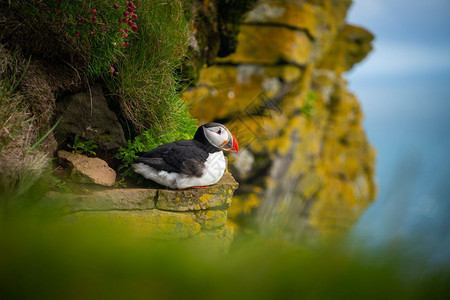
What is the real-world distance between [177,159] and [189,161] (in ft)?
0.37

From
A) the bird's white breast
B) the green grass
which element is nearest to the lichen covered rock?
the bird's white breast

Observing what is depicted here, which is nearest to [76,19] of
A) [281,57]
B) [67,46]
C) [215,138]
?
[67,46]

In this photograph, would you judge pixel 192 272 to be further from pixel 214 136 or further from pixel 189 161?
pixel 214 136

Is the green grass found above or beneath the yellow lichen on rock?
above

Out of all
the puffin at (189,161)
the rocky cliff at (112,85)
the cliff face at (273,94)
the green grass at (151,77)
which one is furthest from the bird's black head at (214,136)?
the cliff face at (273,94)

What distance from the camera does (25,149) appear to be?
11.1 ft

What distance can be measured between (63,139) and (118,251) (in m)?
3.23

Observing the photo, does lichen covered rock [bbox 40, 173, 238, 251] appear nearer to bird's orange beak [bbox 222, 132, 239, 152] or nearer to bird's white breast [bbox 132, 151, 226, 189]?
bird's white breast [bbox 132, 151, 226, 189]

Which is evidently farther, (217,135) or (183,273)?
(217,135)

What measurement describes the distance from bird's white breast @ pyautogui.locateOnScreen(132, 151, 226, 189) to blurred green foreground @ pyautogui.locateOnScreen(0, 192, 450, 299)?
8.57 ft

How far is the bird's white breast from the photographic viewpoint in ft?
12.1

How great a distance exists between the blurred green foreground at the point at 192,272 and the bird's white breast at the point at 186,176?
8.57ft

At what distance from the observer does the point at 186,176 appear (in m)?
3.71

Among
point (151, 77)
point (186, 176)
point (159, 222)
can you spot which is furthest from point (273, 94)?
point (159, 222)
